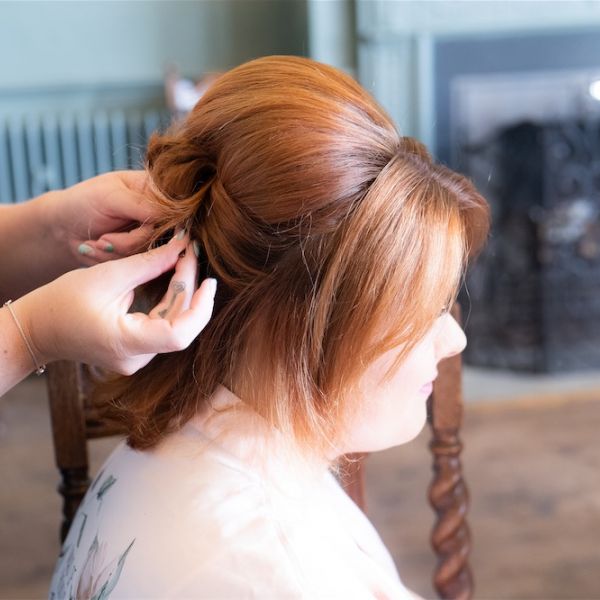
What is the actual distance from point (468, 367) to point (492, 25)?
1.25 metres

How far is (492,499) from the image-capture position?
2016mm

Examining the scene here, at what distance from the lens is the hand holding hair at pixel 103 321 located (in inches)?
21.1

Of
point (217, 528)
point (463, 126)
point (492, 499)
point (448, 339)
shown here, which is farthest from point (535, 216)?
point (217, 528)

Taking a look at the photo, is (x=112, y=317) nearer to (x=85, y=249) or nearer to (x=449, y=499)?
(x=85, y=249)

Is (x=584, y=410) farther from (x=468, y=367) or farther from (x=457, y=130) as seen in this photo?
(x=457, y=130)

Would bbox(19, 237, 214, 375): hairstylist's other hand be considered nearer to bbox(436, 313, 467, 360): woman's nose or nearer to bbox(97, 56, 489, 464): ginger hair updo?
bbox(97, 56, 489, 464): ginger hair updo

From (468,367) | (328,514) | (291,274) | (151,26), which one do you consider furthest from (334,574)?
(151,26)

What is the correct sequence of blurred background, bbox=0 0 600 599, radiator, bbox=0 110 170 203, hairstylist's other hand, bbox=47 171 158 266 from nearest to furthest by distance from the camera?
1. hairstylist's other hand, bbox=47 171 158 266
2. blurred background, bbox=0 0 600 599
3. radiator, bbox=0 110 170 203

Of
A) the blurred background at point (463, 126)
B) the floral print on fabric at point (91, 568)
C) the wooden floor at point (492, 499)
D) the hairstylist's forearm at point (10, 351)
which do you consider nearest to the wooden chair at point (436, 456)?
the floral print on fabric at point (91, 568)

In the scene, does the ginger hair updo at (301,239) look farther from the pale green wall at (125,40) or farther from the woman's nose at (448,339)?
the pale green wall at (125,40)

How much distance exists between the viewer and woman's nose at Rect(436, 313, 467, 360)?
2.36 ft

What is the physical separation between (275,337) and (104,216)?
0.69 ft

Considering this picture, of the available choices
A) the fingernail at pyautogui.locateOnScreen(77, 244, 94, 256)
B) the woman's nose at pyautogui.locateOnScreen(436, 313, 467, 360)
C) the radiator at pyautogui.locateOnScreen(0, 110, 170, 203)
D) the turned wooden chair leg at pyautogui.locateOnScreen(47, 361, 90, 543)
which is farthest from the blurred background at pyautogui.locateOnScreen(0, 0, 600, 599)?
the fingernail at pyautogui.locateOnScreen(77, 244, 94, 256)

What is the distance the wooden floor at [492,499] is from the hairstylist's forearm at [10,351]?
125 centimetres
